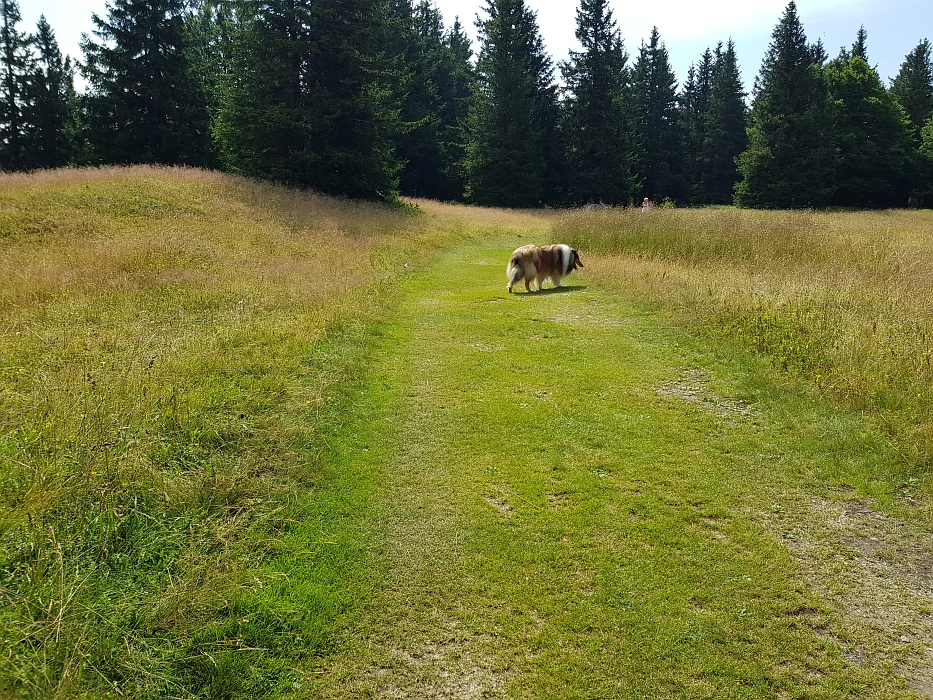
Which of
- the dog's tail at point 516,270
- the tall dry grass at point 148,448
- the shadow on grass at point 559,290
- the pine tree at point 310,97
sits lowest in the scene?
the tall dry grass at point 148,448

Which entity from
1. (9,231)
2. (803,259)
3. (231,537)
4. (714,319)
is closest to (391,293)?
(714,319)

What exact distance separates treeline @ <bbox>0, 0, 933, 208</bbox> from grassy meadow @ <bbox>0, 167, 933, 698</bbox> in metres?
19.2

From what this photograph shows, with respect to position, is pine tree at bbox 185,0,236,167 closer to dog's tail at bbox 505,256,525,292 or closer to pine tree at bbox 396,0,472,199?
pine tree at bbox 396,0,472,199

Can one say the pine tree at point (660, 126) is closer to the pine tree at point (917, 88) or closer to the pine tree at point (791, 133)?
the pine tree at point (791, 133)

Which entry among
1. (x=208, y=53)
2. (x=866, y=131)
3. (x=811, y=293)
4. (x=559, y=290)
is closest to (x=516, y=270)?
(x=559, y=290)

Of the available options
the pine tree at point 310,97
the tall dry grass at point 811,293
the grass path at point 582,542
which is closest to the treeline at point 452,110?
the pine tree at point 310,97

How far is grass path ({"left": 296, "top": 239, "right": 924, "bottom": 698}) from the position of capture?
2592 millimetres

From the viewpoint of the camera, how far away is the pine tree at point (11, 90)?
3934 cm

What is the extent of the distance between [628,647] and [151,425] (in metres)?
3.81

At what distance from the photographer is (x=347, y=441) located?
4.96m

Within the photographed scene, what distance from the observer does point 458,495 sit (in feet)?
13.5

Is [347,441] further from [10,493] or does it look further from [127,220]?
[127,220]

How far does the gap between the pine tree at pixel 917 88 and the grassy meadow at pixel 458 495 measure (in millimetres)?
62534

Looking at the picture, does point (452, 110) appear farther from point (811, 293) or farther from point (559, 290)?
point (811, 293)
